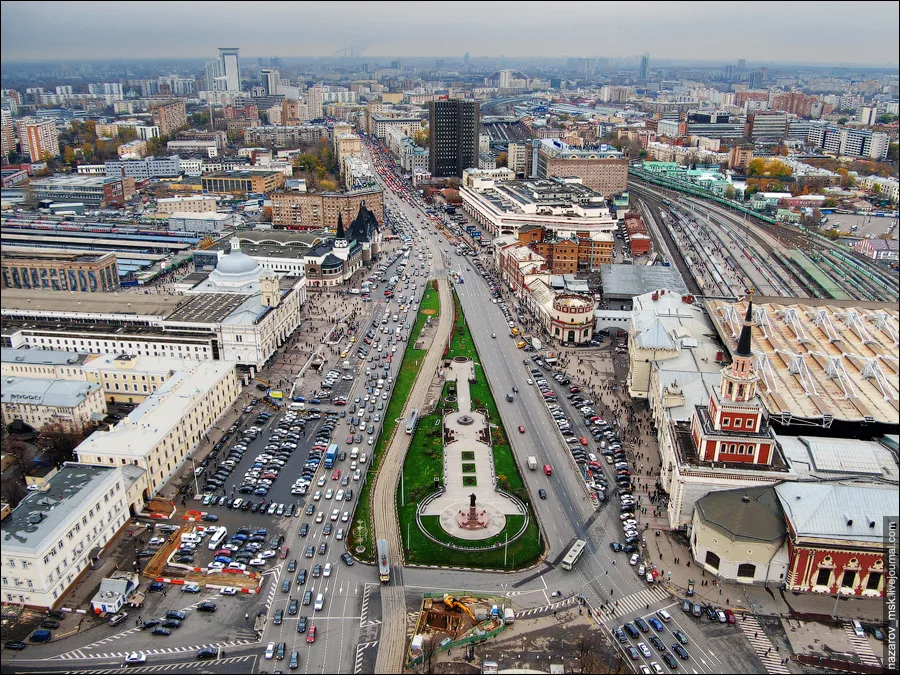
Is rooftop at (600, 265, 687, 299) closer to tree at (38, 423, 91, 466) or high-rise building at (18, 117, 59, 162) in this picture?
tree at (38, 423, 91, 466)

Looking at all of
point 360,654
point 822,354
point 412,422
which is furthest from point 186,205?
point 360,654

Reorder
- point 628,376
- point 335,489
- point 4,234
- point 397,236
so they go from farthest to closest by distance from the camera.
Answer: point 397,236, point 4,234, point 628,376, point 335,489

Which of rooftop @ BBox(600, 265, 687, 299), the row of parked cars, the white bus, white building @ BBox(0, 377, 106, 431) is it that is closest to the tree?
white building @ BBox(0, 377, 106, 431)

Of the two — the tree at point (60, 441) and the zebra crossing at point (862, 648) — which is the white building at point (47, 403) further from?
the zebra crossing at point (862, 648)

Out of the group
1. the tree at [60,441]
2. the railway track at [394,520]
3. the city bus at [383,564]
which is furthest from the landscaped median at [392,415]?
the tree at [60,441]

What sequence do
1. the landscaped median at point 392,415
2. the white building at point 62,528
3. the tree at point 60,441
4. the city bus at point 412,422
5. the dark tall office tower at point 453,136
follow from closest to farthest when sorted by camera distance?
the white building at point 62,528 → the landscaped median at point 392,415 → the tree at point 60,441 → the city bus at point 412,422 → the dark tall office tower at point 453,136

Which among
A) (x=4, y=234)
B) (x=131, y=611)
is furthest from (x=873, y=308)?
(x=4, y=234)

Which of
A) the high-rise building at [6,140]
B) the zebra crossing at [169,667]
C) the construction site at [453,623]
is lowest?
the zebra crossing at [169,667]

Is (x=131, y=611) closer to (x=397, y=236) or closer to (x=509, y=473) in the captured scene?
(x=509, y=473)

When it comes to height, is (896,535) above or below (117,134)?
below
